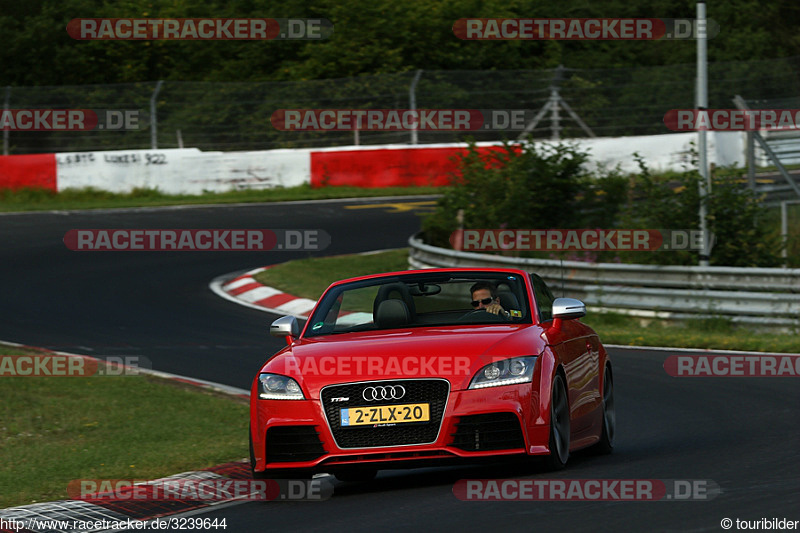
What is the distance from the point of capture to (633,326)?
53.7ft

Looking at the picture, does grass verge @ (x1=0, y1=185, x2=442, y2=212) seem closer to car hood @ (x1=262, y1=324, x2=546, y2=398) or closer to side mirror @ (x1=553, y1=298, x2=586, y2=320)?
side mirror @ (x1=553, y1=298, x2=586, y2=320)

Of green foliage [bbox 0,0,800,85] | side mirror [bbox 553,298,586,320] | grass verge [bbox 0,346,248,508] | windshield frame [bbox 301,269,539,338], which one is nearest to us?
side mirror [bbox 553,298,586,320]

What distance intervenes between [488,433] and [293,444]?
111 cm

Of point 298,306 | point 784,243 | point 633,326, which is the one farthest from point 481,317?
point 784,243

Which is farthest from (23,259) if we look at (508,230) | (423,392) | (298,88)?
(423,392)

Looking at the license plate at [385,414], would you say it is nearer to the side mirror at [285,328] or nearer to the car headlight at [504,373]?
the car headlight at [504,373]

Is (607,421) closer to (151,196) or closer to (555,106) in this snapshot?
(151,196)

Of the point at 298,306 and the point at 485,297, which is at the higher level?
the point at 485,297

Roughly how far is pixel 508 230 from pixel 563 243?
95 cm

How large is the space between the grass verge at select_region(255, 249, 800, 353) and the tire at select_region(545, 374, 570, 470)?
6923 millimetres

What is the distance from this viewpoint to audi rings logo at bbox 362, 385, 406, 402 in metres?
7.31

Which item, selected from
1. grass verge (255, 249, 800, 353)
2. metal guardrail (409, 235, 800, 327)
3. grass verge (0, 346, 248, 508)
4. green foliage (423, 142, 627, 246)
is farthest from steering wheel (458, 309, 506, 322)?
green foliage (423, 142, 627, 246)

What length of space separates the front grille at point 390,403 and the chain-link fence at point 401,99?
23.4 metres

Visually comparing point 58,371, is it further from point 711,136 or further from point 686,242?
point 711,136
